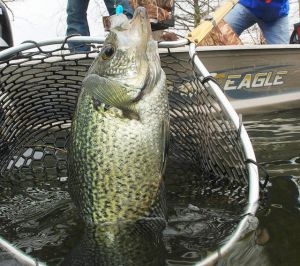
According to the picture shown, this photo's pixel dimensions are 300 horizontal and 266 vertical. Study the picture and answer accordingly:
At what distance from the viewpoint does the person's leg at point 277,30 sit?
586cm

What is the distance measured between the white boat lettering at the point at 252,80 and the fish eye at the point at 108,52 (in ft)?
10.3

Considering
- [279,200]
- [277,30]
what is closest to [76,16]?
[277,30]

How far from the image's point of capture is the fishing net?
2.10m

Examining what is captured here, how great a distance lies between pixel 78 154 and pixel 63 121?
1444 millimetres

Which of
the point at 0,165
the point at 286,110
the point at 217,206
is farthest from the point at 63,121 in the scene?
the point at 286,110

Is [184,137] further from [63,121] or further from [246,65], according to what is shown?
[246,65]

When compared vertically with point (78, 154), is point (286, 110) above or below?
above

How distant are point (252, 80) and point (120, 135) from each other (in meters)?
3.67

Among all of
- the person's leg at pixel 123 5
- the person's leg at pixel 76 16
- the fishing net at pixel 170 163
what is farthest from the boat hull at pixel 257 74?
the fishing net at pixel 170 163

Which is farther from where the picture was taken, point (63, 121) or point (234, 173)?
point (63, 121)

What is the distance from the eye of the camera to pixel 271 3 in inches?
220

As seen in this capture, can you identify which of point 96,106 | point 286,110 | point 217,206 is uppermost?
point 286,110

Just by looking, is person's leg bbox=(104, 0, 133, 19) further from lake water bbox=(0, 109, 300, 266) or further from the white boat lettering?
lake water bbox=(0, 109, 300, 266)

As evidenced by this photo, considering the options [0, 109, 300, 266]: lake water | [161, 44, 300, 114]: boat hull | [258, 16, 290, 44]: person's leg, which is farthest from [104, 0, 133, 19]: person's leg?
[0, 109, 300, 266]: lake water
